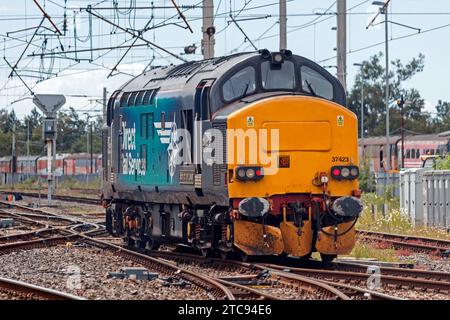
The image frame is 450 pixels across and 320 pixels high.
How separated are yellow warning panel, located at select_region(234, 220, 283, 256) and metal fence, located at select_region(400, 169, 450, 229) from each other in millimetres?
12084

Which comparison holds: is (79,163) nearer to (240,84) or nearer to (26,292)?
(240,84)

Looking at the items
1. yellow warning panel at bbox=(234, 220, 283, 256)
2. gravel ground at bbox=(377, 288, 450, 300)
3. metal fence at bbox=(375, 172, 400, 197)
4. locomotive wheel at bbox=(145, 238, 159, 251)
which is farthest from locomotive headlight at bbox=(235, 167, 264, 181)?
metal fence at bbox=(375, 172, 400, 197)

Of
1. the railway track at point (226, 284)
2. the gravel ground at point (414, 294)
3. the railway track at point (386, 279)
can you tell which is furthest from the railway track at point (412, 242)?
the gravel ground at point (414, 294)

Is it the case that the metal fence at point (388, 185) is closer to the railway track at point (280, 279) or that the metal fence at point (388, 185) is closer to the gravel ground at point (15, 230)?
the gravel ground at point (15, 230)

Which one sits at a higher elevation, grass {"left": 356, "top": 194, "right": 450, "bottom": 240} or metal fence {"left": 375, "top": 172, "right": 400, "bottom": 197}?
metal fence {"left": 375, "top": 172, "right": 400, "bottom": 197}

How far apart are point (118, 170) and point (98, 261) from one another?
407cm

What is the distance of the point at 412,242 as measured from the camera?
24.2 metres

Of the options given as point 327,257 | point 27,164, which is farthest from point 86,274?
point 27,164

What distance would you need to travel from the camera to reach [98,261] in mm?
19516

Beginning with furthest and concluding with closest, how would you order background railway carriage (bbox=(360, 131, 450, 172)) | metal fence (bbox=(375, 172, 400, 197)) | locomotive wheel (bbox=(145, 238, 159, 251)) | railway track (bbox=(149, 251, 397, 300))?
background railway carriage (bbox=(360, 131, 450, 172))
metal fence (bbox=(375, 172, 400, 197))
locomotive wheel (bbox=(145, 238, 159, 251))
railway track (bbox=(149, 251, 397, 300))

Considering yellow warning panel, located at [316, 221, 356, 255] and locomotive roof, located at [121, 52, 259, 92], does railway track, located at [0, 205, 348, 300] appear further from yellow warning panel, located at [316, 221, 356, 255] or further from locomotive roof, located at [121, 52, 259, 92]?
locomotive roof, located at [121, 52, 259, 92]

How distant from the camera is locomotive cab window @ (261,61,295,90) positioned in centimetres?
1814

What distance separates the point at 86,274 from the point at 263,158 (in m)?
3.34

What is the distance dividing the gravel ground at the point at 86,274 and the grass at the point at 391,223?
9194 mm
